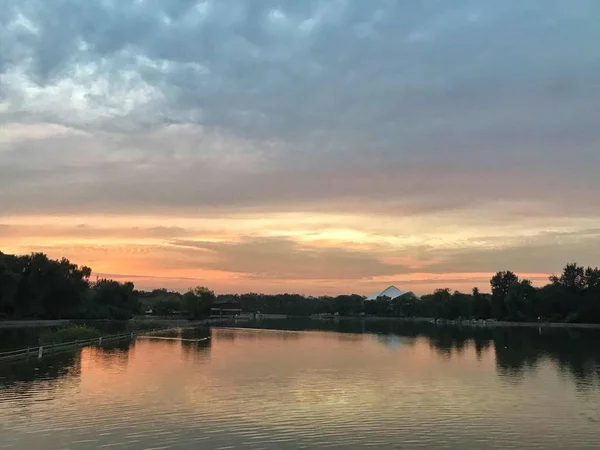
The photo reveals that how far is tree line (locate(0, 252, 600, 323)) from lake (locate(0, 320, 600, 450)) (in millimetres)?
58165

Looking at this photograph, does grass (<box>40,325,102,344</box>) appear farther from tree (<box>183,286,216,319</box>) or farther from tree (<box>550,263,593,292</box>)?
tree (<box>550,263,593,292</box>)

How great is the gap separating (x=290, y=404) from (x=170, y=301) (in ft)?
443

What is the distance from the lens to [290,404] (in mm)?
23938

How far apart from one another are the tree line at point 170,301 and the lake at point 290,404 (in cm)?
5817

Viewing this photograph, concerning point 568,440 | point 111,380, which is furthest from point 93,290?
point 568,440

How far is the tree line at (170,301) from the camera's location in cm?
9400

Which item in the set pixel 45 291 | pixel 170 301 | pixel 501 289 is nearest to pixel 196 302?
pixel 170 301

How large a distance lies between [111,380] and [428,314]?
177 meters

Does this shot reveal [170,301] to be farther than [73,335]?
Yes

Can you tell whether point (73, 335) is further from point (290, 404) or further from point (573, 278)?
point (573, 278)

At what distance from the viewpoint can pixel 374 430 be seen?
19.8 m

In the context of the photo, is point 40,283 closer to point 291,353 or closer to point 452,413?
point 291,353

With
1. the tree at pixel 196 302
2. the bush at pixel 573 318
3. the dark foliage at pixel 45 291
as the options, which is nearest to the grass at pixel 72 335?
the dark foliage at pixel 45 291

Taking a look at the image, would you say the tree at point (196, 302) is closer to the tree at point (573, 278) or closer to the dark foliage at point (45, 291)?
the dark foliage at point (45, 291)
